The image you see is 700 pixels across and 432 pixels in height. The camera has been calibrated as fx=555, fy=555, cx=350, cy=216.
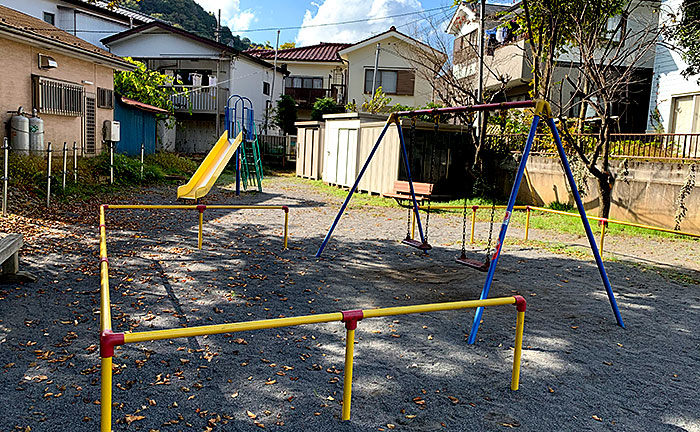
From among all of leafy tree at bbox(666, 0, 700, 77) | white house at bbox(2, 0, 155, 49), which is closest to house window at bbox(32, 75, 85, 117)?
white house at bbox(2, 0, 155, 49)

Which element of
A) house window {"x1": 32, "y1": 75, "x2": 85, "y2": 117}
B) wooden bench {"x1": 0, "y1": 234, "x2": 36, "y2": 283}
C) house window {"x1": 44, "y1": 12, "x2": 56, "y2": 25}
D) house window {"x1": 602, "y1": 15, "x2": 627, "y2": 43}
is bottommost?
wooden bench {"x1": 0, "y1": 234, "x2": 36, "y2": 283}

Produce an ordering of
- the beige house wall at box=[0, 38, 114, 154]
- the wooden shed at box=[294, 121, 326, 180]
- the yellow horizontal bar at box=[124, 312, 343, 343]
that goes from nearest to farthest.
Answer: the yellow horizontal bar at box=[124, 312, 343, 343] → the beige house wall at box=[0, 38, 114, 154] → the wooden shed at box=[294, 121, 326, 180]

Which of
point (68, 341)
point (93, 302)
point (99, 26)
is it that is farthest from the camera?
point (99, 26)

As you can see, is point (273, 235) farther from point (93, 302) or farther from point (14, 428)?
point (14, 428)

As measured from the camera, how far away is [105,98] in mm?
18062

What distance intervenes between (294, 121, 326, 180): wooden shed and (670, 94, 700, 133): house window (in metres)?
12.8

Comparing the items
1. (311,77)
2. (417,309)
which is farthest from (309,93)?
(417,309)

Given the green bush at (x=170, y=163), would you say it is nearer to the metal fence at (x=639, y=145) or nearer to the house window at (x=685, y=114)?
the metal fence at (x=639, y=145)

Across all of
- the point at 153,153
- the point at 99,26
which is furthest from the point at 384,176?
the point at 99,26

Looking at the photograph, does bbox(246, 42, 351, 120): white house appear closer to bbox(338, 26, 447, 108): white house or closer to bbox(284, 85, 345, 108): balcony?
bbox(284, 85, 345, 108): balcony

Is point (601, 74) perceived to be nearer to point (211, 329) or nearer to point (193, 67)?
point (211, 329)

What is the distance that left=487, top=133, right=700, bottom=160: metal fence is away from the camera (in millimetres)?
13016

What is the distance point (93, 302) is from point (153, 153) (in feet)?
58.7

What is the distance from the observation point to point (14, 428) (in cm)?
335
